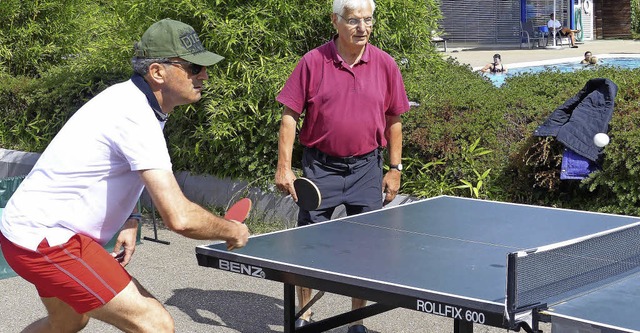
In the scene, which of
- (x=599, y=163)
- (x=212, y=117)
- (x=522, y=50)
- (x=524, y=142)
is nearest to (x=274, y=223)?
(x=212, y=117)

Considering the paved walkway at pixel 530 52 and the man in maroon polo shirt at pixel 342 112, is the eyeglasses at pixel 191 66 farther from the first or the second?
the paved walkway at pixel 530 52

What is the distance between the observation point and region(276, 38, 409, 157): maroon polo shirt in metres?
5.95

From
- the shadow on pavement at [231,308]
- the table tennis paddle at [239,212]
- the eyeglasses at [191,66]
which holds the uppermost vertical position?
the eyeglasses at [191,66]

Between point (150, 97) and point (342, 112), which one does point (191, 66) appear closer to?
point (150, 97)

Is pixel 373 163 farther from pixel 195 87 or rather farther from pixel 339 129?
pixel 195 87

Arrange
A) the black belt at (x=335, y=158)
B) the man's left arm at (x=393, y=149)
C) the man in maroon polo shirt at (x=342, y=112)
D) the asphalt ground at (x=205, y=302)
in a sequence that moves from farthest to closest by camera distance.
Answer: the asphalt ground at (x=205, y=302), the man's left arm at (x=393, y=149), the black belt at (x=335, y=158), the man in maroon polo shirt at (x=342, y=112)

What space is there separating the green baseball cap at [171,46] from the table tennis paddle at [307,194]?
5.65ft

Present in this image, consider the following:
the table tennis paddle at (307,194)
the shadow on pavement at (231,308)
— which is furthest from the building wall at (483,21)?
the table tennis paddle at (307,194)

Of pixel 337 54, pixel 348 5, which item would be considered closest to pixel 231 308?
pixel 337 54

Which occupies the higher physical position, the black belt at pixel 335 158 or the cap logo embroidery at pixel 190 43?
the cap logo embroidery at pixel 190 43

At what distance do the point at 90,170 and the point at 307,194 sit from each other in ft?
6.43

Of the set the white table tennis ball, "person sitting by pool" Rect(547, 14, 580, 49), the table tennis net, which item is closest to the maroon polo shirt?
the table tennis net

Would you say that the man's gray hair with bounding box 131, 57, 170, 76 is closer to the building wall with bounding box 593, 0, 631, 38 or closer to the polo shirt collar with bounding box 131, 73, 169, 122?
the polo shirt collar with bounding box 131, 73, 169, 122

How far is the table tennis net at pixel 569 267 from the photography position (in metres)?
3.68
